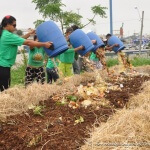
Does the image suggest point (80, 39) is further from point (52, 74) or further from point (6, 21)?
point (6, 21)

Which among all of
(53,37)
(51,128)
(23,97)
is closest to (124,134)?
(51,128)

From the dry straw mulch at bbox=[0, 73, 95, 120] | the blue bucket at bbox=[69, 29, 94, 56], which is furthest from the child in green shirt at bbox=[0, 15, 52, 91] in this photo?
the blue bucket at bbox=[69, 29, 94, 56]

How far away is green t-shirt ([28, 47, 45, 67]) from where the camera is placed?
5.77 m

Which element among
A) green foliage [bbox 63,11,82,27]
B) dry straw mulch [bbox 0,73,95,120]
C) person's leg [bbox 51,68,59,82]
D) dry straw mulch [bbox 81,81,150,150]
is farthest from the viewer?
green foliage [bbox 63,11,82,27]

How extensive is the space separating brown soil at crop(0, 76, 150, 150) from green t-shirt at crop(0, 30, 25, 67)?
3.60ft

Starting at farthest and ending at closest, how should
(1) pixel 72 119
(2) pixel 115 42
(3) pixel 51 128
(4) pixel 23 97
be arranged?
(2) pixel 115 42, (4) pixel 23 97, (1) pixel 72 119, (3) pixel 51 128

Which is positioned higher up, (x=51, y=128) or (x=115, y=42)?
(x=115, y=42)

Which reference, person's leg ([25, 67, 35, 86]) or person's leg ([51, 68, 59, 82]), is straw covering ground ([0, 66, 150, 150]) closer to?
person's leg ([25, 67, 35, 86])

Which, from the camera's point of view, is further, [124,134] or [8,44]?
[8,44]

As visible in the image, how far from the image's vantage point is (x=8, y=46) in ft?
Answer: 15.6

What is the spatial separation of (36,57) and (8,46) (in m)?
1.02

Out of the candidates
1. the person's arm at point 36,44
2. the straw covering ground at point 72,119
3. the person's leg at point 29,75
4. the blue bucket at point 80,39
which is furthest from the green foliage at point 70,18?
the straw covering ground at point 72,119

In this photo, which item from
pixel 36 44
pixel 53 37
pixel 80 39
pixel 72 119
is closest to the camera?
pixel 72 119

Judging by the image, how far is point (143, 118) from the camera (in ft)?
9.59
